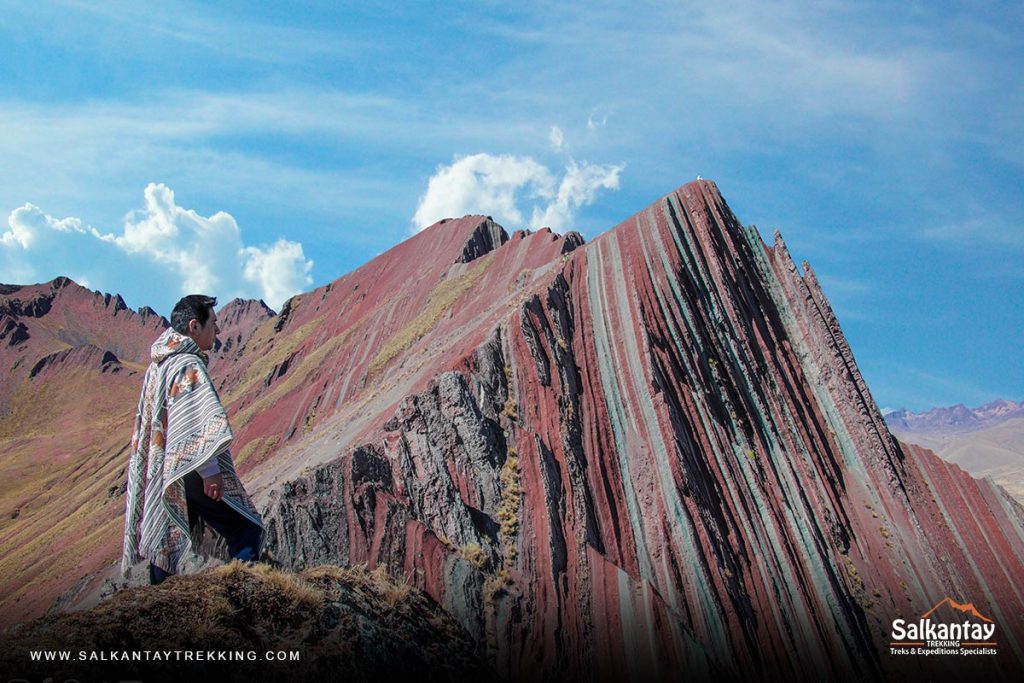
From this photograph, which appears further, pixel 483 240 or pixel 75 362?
pixel 75 362

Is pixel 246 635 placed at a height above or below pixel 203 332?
below

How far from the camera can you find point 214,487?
6.68 m

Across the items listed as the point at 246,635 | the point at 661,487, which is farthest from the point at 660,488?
the point at 246,635

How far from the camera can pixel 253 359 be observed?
70875 millimetres

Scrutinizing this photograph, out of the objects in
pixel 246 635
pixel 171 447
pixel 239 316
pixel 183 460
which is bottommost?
pixel 246 635

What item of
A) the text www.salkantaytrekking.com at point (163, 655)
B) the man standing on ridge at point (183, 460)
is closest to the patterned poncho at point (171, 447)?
the man standing on ridge at point (183, 460)

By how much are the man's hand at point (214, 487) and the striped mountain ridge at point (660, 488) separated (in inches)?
161

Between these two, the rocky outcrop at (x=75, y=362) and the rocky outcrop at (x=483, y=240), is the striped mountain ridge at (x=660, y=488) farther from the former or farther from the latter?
the rocky outcrop at (x=75, y=362)

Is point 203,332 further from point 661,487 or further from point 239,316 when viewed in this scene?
point 239,316

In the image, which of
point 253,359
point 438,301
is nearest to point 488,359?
point 438,301

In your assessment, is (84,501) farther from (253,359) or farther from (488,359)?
(488,359)

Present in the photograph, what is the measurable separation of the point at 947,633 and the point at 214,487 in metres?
19.3

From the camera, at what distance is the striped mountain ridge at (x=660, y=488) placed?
11.9 metres

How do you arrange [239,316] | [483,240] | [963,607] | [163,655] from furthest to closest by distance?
[239,316]
[483,240]
[963,607]
[163,655]
